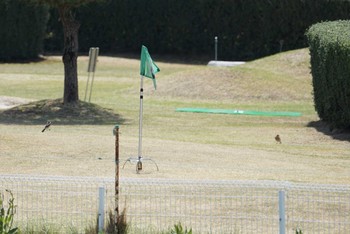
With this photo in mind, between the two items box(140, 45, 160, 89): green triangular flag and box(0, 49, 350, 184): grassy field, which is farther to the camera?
box(0, 49, 350, 184): grassy field

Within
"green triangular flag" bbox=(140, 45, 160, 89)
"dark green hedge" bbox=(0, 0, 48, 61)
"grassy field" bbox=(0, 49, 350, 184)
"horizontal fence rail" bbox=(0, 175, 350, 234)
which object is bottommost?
"horizontal fence rail" bbox=(0, 175, 350, 234)

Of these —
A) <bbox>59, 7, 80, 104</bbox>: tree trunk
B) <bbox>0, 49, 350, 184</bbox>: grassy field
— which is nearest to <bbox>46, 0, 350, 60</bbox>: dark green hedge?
<bbox>0, 49, 350, 184</bbox>: grassy field

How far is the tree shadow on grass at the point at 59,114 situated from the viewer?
27.2 meters

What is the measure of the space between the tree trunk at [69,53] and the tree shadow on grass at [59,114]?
1.13 ft

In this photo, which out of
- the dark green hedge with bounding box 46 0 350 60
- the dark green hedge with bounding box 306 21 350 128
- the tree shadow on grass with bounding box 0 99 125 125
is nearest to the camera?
the dark green hedge with bounding box 306 21 350 128

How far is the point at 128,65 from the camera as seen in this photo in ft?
152

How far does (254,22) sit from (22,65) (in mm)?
10101

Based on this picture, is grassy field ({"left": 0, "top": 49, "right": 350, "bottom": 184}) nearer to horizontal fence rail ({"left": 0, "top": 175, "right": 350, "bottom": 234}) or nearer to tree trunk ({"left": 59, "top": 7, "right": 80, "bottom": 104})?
tree trunk ({"left": 59, "top": 7, "right": 80, "bottom": 104})

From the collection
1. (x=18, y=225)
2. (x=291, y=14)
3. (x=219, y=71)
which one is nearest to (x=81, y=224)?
(x=18, y=225)

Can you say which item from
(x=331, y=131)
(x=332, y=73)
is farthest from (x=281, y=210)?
(x=331, y=131)

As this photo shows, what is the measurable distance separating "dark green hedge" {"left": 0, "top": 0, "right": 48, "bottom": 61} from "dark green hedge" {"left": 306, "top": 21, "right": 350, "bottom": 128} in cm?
2173

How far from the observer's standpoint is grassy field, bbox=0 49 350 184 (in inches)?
738

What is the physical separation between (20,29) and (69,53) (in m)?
18.6

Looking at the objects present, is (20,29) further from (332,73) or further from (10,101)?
(332,73)
